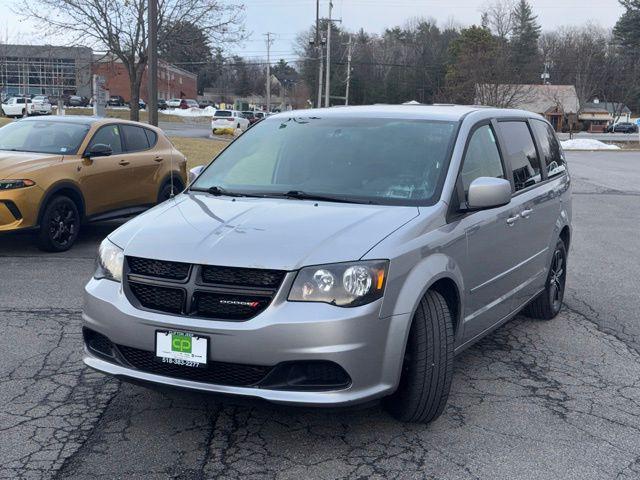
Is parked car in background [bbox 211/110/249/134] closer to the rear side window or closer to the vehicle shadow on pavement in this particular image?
the rear side window

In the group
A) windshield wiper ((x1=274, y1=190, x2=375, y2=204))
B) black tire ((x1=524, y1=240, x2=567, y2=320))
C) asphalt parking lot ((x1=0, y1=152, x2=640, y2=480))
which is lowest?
asphalt parking lot ((x1=0, y1=152, x2=640, y2=480))

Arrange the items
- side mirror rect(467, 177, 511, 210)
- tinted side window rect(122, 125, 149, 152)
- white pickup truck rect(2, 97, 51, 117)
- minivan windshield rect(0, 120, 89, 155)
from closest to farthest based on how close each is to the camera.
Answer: side mirror rect(467, 177, 511, 210)
minivan windshield rect(0, 120, 89, 155)
tinted side window rect(122, 125, 149, 152)
white pickup truck rect(2, 97, 51, 117)

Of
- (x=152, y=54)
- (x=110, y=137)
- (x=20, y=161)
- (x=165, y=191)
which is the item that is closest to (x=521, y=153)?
(x=20, y=161)

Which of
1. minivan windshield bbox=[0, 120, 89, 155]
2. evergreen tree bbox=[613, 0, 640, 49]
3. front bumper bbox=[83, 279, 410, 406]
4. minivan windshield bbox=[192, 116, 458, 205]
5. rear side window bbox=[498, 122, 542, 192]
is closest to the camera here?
front bumper bbox=[83, 279, 410, 406]

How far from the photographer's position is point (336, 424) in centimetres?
418

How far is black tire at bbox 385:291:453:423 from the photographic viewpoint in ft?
12.8

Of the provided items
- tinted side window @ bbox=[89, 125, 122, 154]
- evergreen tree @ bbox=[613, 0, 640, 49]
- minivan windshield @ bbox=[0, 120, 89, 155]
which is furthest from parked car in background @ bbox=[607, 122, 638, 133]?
minivan windshield @ bbox=[0, 120, 89, 155]

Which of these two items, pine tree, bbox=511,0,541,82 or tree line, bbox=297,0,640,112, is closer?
tree line, bbox=297,0,640,112

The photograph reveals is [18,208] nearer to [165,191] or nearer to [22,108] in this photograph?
[165,191]

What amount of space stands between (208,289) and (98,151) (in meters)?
6.16

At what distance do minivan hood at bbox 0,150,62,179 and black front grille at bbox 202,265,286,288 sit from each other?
18.5ft

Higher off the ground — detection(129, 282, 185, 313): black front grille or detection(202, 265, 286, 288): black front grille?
detection(202, 265, 286, 288): black front grille

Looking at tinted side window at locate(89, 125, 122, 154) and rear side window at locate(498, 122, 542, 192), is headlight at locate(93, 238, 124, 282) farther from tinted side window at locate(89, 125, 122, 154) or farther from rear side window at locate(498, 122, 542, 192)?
tinted side window at locate(89, 125, 122, 154)

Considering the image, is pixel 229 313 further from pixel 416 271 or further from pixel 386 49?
pixel 386 49
